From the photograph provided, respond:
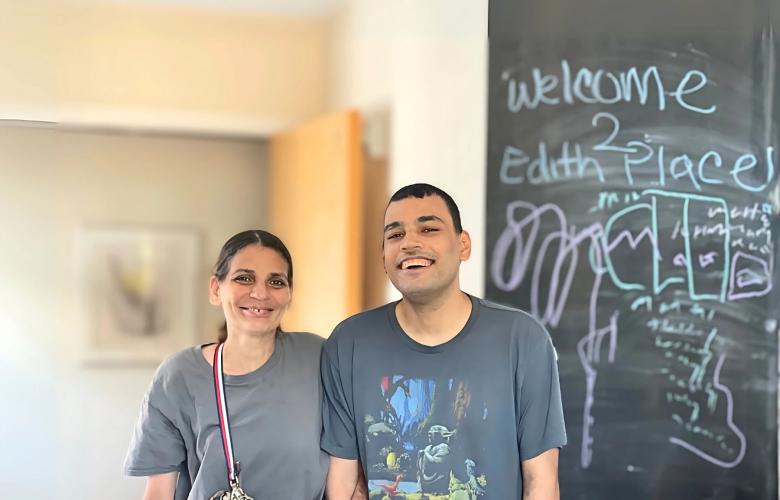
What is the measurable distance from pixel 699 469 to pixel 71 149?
9.94ft

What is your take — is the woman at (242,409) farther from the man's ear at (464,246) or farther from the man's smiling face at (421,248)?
the man's ear at (464,246)

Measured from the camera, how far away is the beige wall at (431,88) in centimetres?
259

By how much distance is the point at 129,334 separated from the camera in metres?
4.03

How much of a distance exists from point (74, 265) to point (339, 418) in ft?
8.53

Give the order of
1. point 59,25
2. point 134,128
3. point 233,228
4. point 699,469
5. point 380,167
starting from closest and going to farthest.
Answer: point 699,469
point 380,167
point 59,25
point 134,128
point 233,228

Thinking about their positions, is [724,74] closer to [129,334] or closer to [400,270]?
[400,270]

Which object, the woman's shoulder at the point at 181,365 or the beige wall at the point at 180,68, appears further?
the beige wall at the point at 180,68

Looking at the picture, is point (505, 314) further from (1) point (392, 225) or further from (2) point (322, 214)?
(2) point (322, 214)

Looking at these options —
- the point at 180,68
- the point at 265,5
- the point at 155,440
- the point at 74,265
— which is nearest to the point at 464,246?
the point at 155,440

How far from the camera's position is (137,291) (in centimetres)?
406

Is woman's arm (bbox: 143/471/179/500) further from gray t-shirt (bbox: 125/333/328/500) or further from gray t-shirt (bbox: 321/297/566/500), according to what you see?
gray t-shirt (bbox: 321/297/566/500)

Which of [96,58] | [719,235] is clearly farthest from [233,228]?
[719,235]

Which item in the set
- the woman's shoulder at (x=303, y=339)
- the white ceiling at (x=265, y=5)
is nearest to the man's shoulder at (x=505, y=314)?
the woman's shoulder at (x=303, y=339)

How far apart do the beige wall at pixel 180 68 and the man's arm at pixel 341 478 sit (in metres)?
2.43
